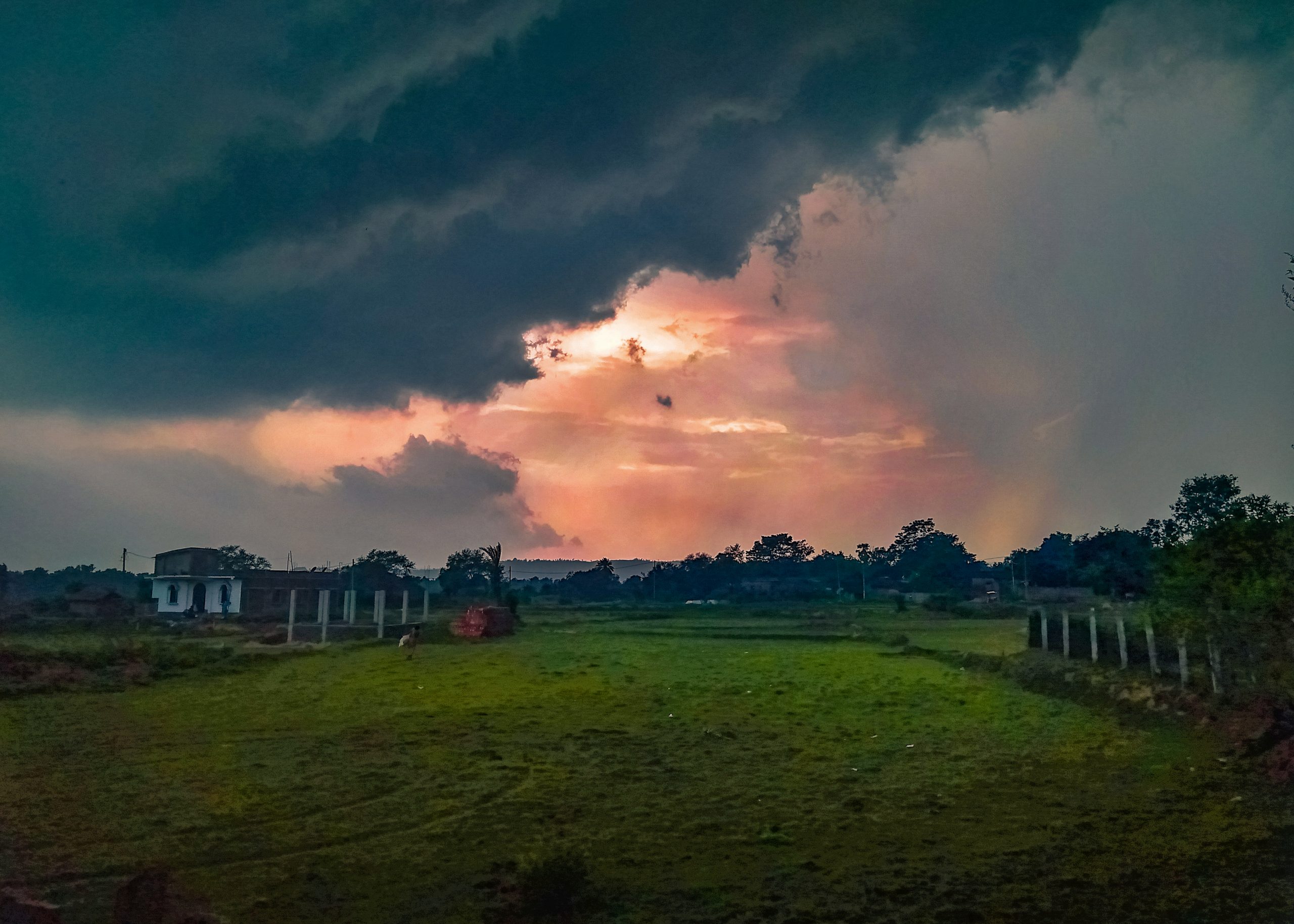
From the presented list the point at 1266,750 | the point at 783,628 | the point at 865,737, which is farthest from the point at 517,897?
the point at 783,628

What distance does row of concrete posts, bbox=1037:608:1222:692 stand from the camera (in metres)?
18.4

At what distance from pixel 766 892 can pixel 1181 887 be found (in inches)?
166

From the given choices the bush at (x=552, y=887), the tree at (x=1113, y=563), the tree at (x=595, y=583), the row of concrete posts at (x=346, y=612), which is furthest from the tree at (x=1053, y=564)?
the bush at (x=552, y=887)

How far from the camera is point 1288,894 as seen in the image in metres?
8.88

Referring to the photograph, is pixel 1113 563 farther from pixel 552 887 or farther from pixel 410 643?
pixel 552 887

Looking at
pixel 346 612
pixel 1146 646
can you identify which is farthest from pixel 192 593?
pixel 1146 646

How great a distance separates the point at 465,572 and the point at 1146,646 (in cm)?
8694

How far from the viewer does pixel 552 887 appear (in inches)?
332

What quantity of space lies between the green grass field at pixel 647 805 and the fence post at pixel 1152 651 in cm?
245

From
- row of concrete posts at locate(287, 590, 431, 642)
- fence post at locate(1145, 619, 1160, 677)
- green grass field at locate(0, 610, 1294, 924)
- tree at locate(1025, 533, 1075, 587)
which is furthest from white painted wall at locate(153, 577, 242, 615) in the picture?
tree at locate(1025, 533, 1075, 587)

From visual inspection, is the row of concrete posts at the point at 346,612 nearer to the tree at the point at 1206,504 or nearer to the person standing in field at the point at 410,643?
the person standing in field at the point at 410,643

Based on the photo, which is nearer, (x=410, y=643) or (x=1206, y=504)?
(x=1206, y=504)

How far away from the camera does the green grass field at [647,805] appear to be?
28.9 ft

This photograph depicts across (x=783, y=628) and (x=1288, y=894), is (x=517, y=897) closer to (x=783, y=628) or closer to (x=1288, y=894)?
(x=1288, y=894)
